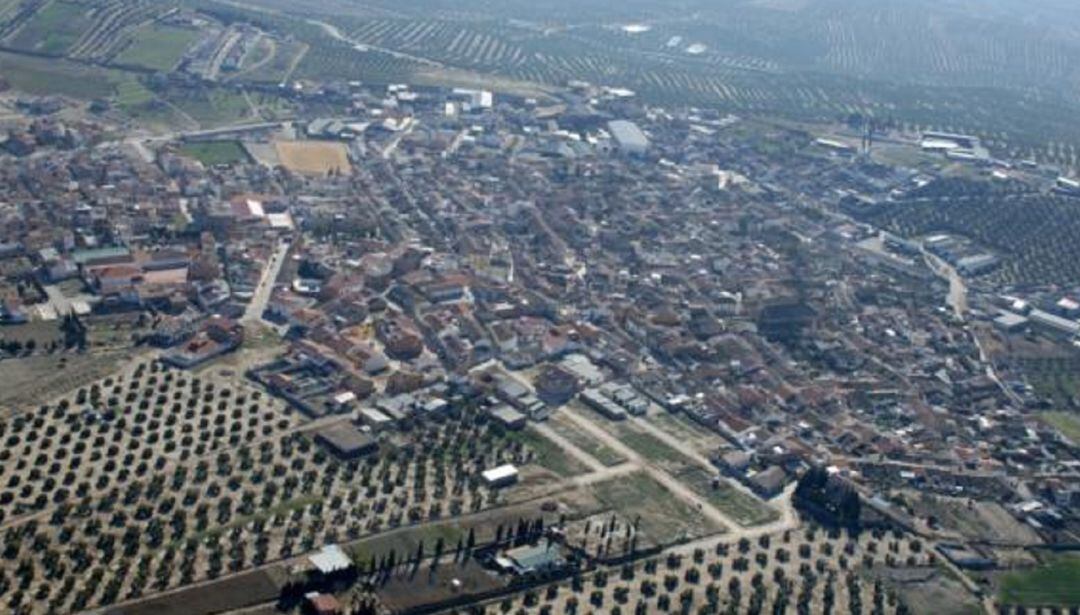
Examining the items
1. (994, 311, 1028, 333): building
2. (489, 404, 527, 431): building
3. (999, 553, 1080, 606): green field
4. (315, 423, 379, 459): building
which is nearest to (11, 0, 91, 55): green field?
(315, 423, 379, 459): building

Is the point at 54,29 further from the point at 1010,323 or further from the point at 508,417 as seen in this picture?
the point at 1010,323

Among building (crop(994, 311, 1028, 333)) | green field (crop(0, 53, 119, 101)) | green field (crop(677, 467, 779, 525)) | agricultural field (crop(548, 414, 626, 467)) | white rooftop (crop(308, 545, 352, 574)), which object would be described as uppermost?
white rooftop (crop(308, 545, 352, 574))

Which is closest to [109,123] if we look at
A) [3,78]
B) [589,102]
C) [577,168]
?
[3,78]

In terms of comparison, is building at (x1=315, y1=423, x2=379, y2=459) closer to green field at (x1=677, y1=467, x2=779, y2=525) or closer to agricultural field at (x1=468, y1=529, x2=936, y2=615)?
agricultural field at (x1=468, y1=529, x2=936, y2=615)

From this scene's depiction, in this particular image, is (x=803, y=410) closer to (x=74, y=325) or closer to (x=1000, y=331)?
(x=1000, y=331)

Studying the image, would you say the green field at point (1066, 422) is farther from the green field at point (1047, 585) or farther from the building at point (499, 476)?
the building at point (499, 476)
